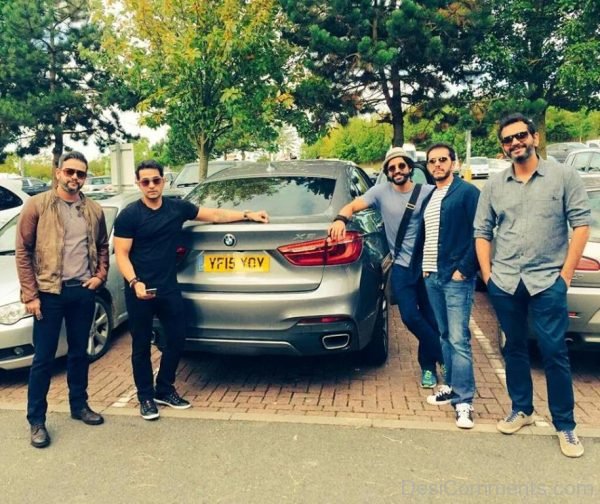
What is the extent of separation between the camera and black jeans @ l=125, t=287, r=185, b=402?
394 cm

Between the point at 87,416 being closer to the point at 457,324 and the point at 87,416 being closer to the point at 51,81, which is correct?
the point at 457,324

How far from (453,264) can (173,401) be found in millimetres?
2166

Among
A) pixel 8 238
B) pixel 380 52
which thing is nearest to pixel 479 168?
pixel 380 52

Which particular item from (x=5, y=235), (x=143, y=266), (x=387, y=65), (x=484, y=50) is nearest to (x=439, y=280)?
(x=143, y=266)

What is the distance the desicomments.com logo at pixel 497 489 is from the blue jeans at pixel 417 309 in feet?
4.60

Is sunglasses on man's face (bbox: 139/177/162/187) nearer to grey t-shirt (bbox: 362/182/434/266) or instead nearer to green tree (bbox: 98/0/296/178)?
grey t-shirt (bbox: 362/182/434/266)

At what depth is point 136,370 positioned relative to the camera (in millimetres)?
4066

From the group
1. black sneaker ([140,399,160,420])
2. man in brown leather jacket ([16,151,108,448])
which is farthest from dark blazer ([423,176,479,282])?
man in brown leather jacket ([16,151,108,448])

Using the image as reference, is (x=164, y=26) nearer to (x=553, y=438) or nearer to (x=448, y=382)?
(x=448, y=382)

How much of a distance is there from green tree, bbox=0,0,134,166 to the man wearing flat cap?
2051cm

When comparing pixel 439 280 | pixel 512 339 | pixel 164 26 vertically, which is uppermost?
pixel 164 26

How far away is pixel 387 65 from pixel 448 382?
13.4 m

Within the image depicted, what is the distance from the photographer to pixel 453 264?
149 inches

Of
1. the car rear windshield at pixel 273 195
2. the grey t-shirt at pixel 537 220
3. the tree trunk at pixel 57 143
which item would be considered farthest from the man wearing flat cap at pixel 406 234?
the tree trunk at pixel 57 143
